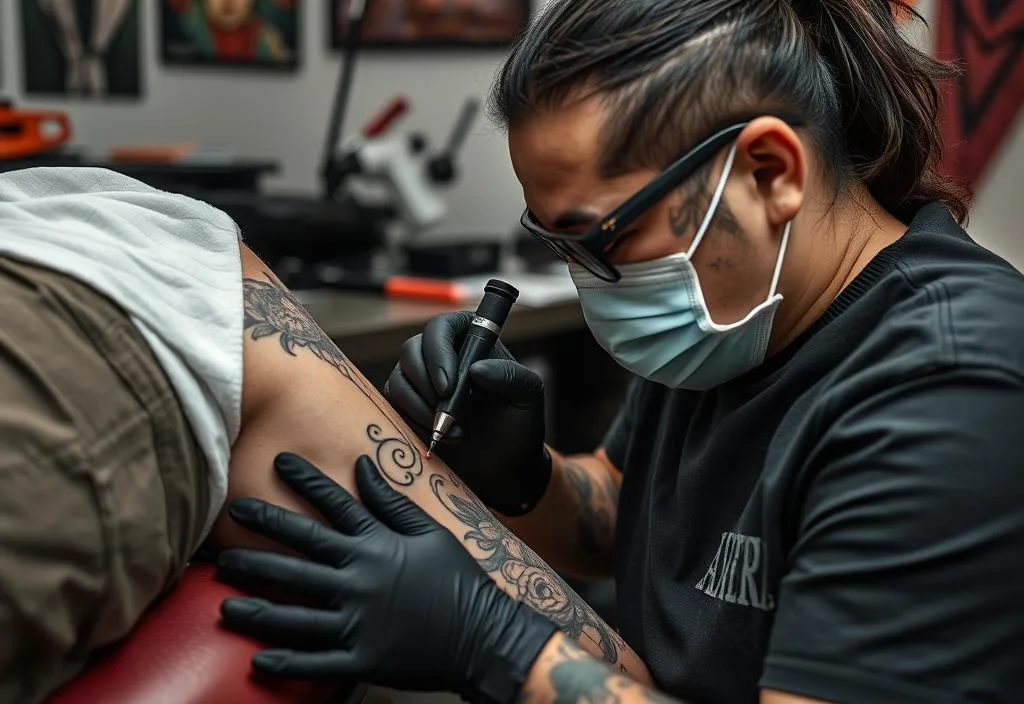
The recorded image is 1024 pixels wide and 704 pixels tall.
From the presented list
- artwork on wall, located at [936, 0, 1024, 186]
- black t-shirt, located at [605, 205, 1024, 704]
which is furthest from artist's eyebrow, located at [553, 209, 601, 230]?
artwork on wall, located at [936, 0, 1024, 186]

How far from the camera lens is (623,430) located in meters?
1.50

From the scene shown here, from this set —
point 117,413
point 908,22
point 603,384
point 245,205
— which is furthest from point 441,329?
point 603,384

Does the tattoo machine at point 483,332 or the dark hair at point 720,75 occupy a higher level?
the dark hair at point 720,75

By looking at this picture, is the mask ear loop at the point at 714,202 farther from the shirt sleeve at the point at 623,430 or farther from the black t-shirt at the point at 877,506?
the shirt sleeve at the point at 623,430

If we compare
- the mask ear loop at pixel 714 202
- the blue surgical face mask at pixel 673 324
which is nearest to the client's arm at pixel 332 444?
the blue surgical face mask at pixel 673 324

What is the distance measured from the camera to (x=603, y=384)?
289 cm

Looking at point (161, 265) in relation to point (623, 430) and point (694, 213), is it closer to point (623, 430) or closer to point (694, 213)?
point (694, 213)

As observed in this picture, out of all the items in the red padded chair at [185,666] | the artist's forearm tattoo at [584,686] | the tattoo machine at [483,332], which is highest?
the tattoo machine at [483,332]

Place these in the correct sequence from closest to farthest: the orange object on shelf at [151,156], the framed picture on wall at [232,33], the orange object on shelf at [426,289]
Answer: the orange object on shelf at [426,289]
the orange object on shelf at [151,156]
the framed picture on wall at [232,33]

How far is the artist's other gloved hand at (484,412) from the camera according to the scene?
1172 millimetres

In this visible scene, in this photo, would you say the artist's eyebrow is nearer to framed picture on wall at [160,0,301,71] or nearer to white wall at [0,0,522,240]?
white wall at [0,0,522,240]

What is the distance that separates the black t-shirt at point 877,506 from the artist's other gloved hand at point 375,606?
22 centimetres

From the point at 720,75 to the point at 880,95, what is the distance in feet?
0.71

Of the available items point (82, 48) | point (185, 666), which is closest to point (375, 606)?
point (185, 666)
